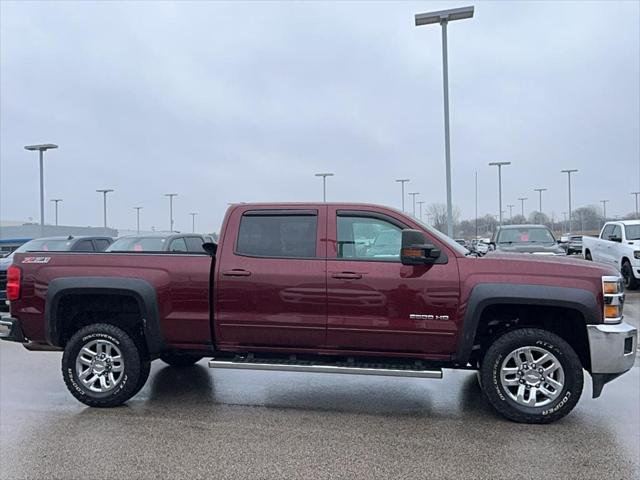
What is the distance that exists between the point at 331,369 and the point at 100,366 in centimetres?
237

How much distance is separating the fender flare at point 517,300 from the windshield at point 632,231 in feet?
38.9

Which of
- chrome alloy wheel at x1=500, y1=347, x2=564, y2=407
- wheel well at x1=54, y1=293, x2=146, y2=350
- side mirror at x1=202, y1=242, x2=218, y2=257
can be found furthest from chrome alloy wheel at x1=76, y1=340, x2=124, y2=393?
Answer: chrome alloy wheel at x1=500, y1=347, x2=564, y2=407

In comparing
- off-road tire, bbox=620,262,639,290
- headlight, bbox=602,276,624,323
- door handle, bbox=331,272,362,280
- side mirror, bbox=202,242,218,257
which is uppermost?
side mirror, bbox=202,242,218,257

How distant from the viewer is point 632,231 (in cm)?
1507

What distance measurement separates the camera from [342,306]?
5.10 m

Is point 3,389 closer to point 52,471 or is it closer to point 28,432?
point 28,432

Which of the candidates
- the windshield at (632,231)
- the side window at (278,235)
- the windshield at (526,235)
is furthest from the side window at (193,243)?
the windshield at (632,231)

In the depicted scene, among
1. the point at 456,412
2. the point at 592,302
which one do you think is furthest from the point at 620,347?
the point at 456,412

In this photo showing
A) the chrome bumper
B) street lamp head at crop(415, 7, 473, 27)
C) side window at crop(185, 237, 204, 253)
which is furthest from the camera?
side window at crop(185, 237, 204, 253)

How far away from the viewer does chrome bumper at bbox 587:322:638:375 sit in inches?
187

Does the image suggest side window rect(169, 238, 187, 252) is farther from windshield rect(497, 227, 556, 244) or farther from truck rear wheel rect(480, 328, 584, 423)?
truck rear wheel rect(480, 328, 584, 423)

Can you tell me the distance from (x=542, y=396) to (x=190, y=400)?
3.45 metres

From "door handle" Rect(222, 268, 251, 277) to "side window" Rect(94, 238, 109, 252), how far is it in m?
9.76

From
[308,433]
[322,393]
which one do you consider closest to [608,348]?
[308,433]
